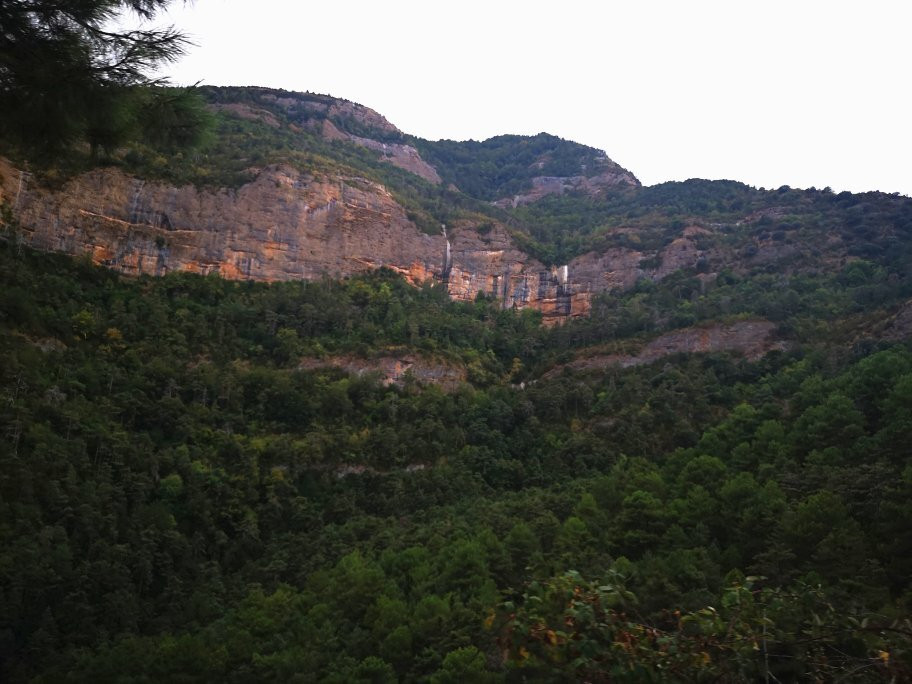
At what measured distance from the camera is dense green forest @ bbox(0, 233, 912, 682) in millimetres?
18203

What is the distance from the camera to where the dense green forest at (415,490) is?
1820cm

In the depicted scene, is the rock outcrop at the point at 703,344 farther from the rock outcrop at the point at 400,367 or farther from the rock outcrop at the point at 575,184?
the rock outcrop at the point at 575,184

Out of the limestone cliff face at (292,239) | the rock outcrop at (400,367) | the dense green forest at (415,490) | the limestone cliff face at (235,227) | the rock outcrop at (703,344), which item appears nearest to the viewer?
the dense green forest at (415,490)

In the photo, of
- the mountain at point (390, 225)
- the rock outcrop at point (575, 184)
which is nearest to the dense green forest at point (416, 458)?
the mountain at point (390, 225)

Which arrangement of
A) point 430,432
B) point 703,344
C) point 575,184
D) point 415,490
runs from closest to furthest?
point 415,490, point 430,432, point 703,344, point 575,184

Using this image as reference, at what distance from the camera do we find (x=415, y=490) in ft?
131

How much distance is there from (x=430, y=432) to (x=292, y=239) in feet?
98.4

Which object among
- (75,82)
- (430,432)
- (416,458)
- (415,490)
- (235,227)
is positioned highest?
(235,227)

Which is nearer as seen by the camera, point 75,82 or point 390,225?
point 75,82

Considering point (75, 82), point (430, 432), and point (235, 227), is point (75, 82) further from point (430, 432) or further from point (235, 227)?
point (235, 227)

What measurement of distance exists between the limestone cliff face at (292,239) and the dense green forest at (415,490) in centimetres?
282

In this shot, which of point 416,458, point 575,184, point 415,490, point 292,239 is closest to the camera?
point 415,490

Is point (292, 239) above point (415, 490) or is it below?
above

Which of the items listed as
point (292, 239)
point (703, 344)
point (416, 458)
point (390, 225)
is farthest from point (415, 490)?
point (390, 225)
